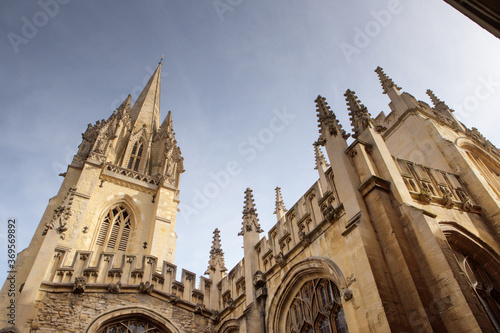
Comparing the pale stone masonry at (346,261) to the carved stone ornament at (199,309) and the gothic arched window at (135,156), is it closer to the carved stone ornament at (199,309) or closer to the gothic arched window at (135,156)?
the carved stone ornament at (199,309)

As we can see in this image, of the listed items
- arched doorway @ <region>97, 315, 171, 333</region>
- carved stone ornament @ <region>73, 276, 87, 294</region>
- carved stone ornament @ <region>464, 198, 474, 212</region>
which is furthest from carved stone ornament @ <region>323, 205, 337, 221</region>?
carved stone ornament @ <region>73, 276, 87, 294</region>

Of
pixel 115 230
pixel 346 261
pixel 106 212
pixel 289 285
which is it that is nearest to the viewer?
pixel 346 261

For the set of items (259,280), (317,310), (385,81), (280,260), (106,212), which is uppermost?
(385,81)

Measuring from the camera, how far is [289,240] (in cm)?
991

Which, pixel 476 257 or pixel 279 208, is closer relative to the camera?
pixel 476 257

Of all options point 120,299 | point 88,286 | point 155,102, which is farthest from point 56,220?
point 155,102

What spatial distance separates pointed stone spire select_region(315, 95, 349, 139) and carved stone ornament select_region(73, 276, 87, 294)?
7930 millimetres

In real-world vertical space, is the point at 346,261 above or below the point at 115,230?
below

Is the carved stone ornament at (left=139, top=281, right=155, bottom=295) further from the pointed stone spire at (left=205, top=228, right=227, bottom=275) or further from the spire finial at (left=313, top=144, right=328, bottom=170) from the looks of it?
the spire finial at (left=313, top=144, right=328, bottom=170)

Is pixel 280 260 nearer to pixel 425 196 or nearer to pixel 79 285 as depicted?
pixel 425 196

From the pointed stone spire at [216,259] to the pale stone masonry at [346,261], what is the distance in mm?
39

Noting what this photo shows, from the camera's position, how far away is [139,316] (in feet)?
35.7

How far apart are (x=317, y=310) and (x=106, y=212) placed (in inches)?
564

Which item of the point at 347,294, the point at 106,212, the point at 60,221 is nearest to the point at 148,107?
the point at 106,212
